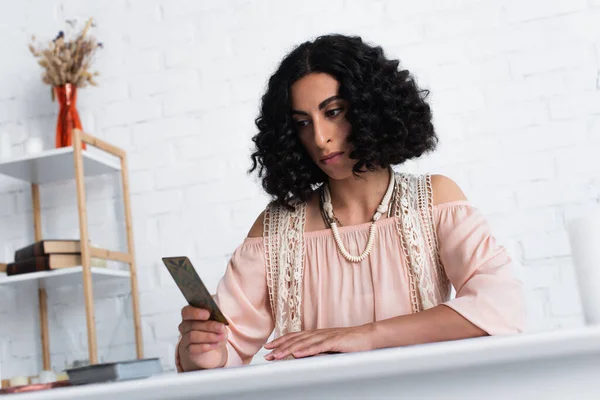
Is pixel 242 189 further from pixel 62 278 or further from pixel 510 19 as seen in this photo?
pixel 510 19

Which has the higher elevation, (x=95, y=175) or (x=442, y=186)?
(x=95, y=175)

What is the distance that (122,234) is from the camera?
277 centimetres

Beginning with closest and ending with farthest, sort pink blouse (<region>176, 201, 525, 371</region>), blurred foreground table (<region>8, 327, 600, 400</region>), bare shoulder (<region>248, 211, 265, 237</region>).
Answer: blurred foreground table (<region>8, 327, 600, 400</region>) → pink blouse (<region>176, 201, 525, 371</region>) → bare shoulder (<region>248, 211, 265, 237</region>)

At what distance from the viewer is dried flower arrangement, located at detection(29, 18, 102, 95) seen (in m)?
2.71

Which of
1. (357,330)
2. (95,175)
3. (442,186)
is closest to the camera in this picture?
(357,330)

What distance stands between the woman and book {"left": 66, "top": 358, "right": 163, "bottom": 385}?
556 mm

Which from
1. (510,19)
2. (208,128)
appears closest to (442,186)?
(510,19)

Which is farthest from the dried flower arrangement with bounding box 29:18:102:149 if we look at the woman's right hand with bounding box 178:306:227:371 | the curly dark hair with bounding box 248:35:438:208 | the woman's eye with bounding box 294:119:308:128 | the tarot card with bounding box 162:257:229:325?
the tarot card with bounding box 162:257:229:325

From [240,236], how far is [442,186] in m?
1.06

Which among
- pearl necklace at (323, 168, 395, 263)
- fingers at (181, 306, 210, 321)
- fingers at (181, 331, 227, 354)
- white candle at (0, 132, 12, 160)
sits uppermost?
white candle at (0, 132, 12, 160)

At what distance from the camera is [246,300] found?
1756 mm

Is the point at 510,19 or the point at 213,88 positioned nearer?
the point at 510,19

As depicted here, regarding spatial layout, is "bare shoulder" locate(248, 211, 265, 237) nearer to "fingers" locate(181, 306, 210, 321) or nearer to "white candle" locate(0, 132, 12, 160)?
"fingers" locate(181, 306, 210, 321)

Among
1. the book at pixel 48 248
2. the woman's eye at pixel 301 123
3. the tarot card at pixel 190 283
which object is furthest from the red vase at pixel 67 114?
the tarot card at pixel 190 283
